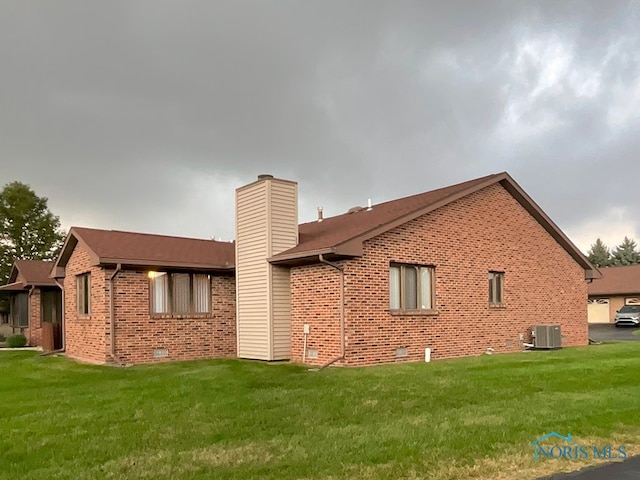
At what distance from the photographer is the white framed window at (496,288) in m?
18.0

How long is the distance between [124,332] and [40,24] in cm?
909

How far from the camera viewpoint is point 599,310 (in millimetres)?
45062

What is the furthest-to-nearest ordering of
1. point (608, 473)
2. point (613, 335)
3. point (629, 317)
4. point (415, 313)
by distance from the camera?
point (629, 317) < point (613, 335) < point (415, 313) < point (608, 473)

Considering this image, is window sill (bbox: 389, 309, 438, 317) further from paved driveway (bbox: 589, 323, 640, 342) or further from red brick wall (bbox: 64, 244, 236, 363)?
paved driveway (bbox: 589, 323, 640, 342)

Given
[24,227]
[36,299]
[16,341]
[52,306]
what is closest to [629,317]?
[52,306]

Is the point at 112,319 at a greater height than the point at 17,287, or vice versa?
the point at 17,287

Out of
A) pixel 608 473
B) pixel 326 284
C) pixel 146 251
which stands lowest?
pixel 608 473

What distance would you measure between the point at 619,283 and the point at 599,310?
2.52 metres

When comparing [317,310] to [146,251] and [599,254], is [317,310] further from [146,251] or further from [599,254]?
[599,254]

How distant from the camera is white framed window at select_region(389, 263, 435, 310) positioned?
1530 centimetres

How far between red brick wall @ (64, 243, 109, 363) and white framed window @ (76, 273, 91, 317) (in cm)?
17

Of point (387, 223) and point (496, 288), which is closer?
point (387, 223)

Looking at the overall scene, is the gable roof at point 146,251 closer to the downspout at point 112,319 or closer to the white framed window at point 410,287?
the downspout at point 112,319

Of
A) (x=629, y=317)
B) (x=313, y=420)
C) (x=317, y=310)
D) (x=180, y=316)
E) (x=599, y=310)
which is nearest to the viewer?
(x=313, y=420)
